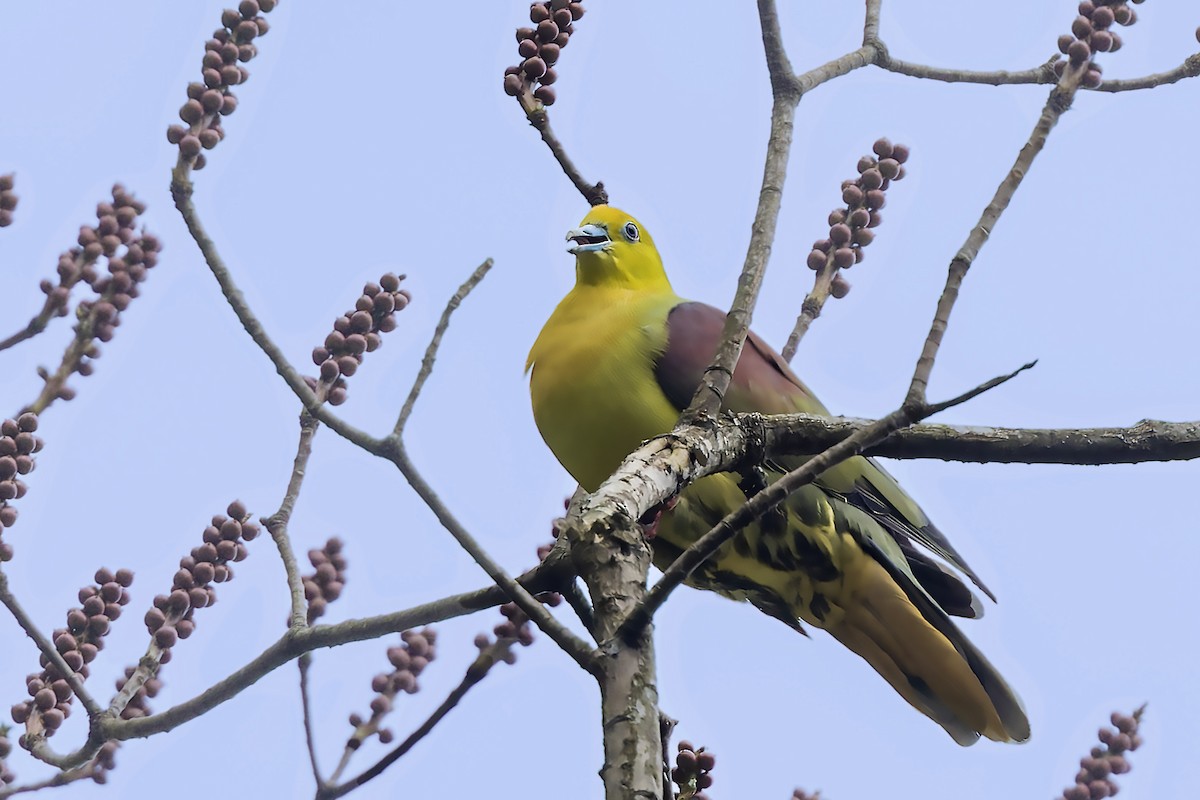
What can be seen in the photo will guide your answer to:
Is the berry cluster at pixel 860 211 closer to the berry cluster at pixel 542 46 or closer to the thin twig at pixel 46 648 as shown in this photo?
the berry cluster at pixel 542 46

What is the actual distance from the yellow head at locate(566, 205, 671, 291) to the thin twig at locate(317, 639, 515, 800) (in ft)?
4.68

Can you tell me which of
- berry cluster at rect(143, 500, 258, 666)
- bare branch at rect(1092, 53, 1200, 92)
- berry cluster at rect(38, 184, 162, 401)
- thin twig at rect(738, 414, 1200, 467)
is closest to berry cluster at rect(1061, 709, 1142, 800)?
thin twig at rect(738, 414, 1200, 467)

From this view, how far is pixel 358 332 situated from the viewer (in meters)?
2.62

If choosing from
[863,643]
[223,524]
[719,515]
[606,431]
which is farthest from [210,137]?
[863,643]

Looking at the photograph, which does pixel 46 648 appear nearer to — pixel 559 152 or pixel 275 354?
pixel 275 354

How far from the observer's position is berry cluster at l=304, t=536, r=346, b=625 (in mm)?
2680

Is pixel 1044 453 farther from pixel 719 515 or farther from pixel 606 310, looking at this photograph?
pixel 606 310

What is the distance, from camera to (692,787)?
1863mm

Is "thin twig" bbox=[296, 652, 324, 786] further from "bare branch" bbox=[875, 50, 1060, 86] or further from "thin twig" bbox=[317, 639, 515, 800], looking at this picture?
"bare branch" bbox=[875, 50, 1060, 86]

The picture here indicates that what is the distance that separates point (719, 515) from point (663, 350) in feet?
1.32

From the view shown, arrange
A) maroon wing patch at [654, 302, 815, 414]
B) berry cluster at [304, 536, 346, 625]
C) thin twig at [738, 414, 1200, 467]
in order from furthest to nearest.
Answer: maroon wing patch at [654, 302, 815, 414]
berry cluster at [304, 536, 346, 625]
thin twig at [738, 414, 1200, 467]

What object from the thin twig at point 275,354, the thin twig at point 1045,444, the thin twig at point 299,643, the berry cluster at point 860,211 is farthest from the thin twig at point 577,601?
the berry cluster at point 860,211

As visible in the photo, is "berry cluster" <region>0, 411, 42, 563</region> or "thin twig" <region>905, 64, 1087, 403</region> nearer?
"thin twig" <region>905, 64, 1087, 403</region>

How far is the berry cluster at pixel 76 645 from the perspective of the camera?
2.48m
